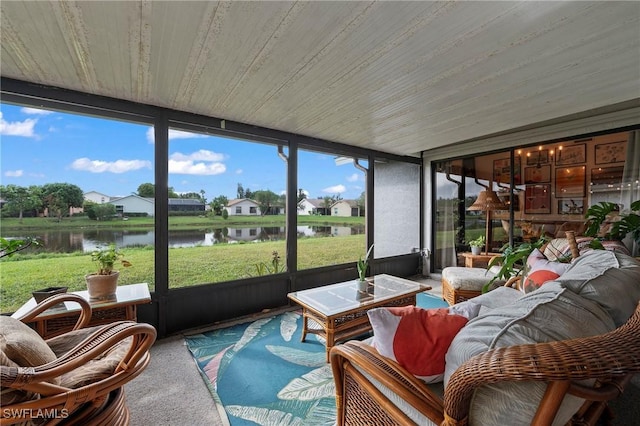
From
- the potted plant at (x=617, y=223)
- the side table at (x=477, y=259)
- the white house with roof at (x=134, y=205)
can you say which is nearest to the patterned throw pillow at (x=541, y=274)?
the potted plant at (x=617, y=223)

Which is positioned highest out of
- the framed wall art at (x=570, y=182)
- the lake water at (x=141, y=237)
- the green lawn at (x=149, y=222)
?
the framed wall art at (x=570, y=182)

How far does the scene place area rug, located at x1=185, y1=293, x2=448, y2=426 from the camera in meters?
1.64

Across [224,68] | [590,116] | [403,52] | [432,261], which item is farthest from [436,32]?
[432,261]

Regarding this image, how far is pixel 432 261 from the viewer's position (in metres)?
4.98

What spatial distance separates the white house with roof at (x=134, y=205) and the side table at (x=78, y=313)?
80 cm

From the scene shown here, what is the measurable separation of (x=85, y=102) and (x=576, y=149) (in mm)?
5664

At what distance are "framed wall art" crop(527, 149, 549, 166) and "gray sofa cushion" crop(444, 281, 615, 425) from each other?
12.2 ft

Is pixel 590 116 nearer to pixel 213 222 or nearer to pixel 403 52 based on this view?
pixel 403 52

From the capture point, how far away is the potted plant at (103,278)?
6.91 ft

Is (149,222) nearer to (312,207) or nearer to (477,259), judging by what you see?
(312,207)

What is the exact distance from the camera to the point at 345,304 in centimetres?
238

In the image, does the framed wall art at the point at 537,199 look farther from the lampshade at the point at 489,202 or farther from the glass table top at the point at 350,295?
the glass table top at the point at 350,295

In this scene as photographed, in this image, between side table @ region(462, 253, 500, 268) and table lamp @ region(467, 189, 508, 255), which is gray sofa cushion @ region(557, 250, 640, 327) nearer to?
table lamp @ region(467, 189, 508, 255)

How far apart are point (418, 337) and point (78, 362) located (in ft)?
4.45
